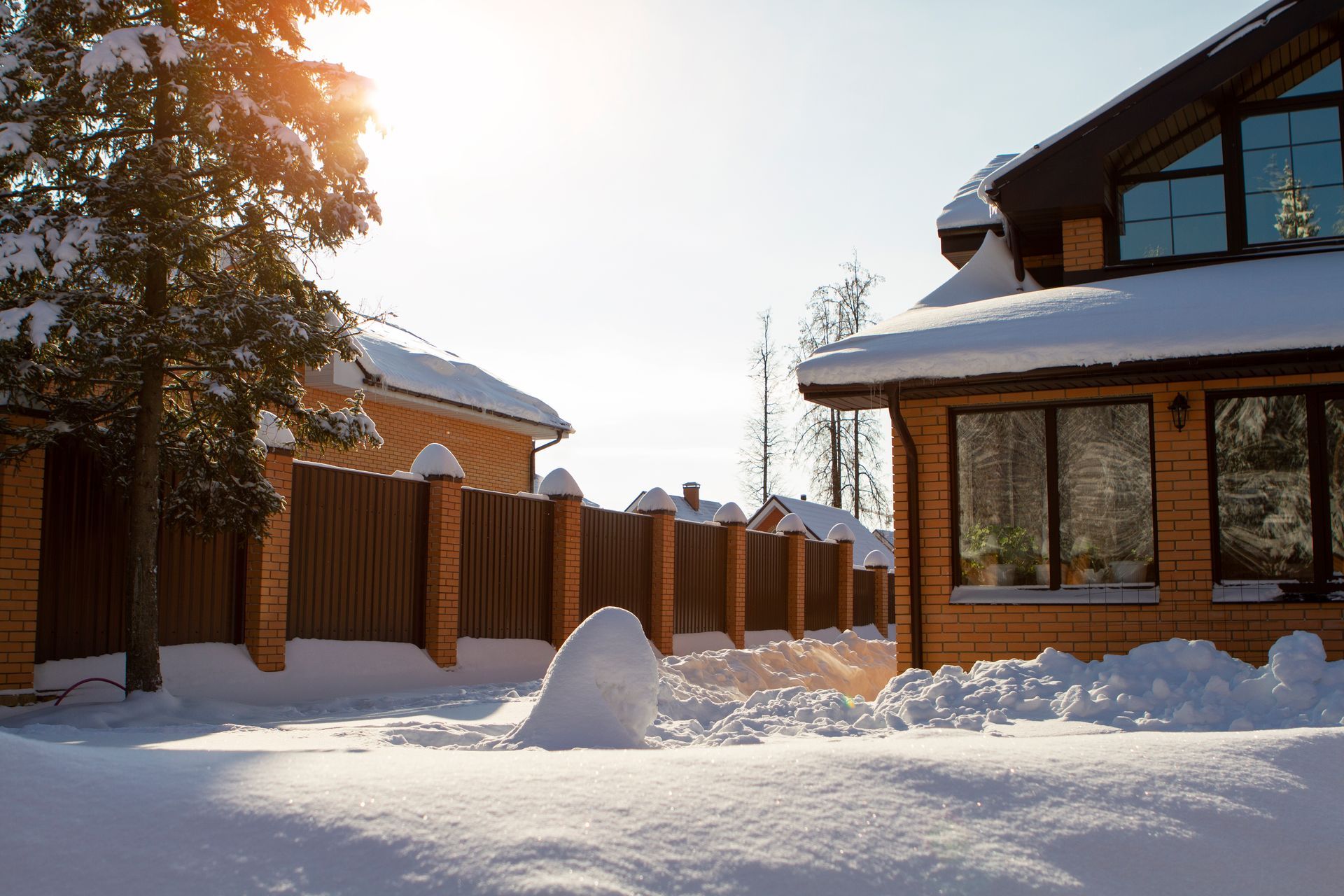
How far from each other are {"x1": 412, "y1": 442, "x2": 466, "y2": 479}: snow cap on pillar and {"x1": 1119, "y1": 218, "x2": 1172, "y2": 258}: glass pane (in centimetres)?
697

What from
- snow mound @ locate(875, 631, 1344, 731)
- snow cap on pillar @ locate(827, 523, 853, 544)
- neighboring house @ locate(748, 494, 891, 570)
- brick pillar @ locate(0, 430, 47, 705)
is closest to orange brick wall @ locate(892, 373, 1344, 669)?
snow mound @ locate(875, 631, 1344, 731)

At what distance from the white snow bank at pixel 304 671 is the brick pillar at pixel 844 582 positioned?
440 inches

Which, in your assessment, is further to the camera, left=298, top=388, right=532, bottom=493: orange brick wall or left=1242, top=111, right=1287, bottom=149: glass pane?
left=298, top=388, right=532, bottom=493: orange brick wall

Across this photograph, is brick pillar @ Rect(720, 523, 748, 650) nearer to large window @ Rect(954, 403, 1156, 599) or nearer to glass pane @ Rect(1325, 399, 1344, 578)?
large window @ Rect(954, 403, 1156, 599)

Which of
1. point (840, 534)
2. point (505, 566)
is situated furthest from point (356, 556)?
point (840, 534)

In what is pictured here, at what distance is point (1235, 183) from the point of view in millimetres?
9742

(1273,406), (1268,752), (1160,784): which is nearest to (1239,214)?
(1273,406)

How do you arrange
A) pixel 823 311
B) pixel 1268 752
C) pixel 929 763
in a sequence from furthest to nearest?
pixel 823 311
pixel 1268 752
pixel 929 763

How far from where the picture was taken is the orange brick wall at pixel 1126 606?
8.09 meters

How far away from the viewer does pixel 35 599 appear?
25.7 ft

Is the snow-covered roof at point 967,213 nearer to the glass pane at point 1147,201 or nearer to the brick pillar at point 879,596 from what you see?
the glass pane at point 1147,201

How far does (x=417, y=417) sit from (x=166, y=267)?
32.1 feet

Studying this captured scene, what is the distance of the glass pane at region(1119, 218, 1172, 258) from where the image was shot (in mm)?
9930

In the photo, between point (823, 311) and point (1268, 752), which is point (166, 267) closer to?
point (1268, 752)
